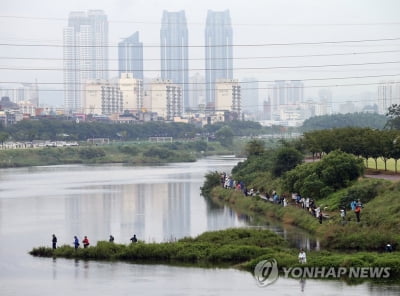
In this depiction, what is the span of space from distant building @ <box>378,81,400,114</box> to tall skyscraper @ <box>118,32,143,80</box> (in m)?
37.8

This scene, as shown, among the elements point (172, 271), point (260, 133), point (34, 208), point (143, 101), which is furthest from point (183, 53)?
point (172, 271)

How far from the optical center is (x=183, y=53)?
5719 inches

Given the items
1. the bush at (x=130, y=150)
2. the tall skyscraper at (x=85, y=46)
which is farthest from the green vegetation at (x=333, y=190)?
the tall skyscraper at (x=85, y=46)

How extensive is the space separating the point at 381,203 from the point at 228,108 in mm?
85326

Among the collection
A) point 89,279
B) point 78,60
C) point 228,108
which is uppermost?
point 78,60

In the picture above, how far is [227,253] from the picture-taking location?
14922mm

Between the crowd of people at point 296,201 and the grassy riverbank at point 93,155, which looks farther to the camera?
the grassy riverbank at point 93,155

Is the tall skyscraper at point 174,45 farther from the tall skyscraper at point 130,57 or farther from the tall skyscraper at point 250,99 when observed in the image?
the tall skyscraper at point 250,99

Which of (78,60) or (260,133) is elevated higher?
(78,60)

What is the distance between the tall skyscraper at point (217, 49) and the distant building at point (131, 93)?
92.9 feet

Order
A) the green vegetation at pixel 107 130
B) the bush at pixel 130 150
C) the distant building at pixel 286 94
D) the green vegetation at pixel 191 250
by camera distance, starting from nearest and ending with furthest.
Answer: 1. the green vegetation at pixel 191 250
2. the bush at pixel 130 150
3. the green vegetation at pixel 107 130
4. the distant building at pixel 286 94

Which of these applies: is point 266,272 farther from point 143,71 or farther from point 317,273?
point 143,71

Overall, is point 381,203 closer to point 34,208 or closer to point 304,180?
point 304,180

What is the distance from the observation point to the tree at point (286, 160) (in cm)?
2606
